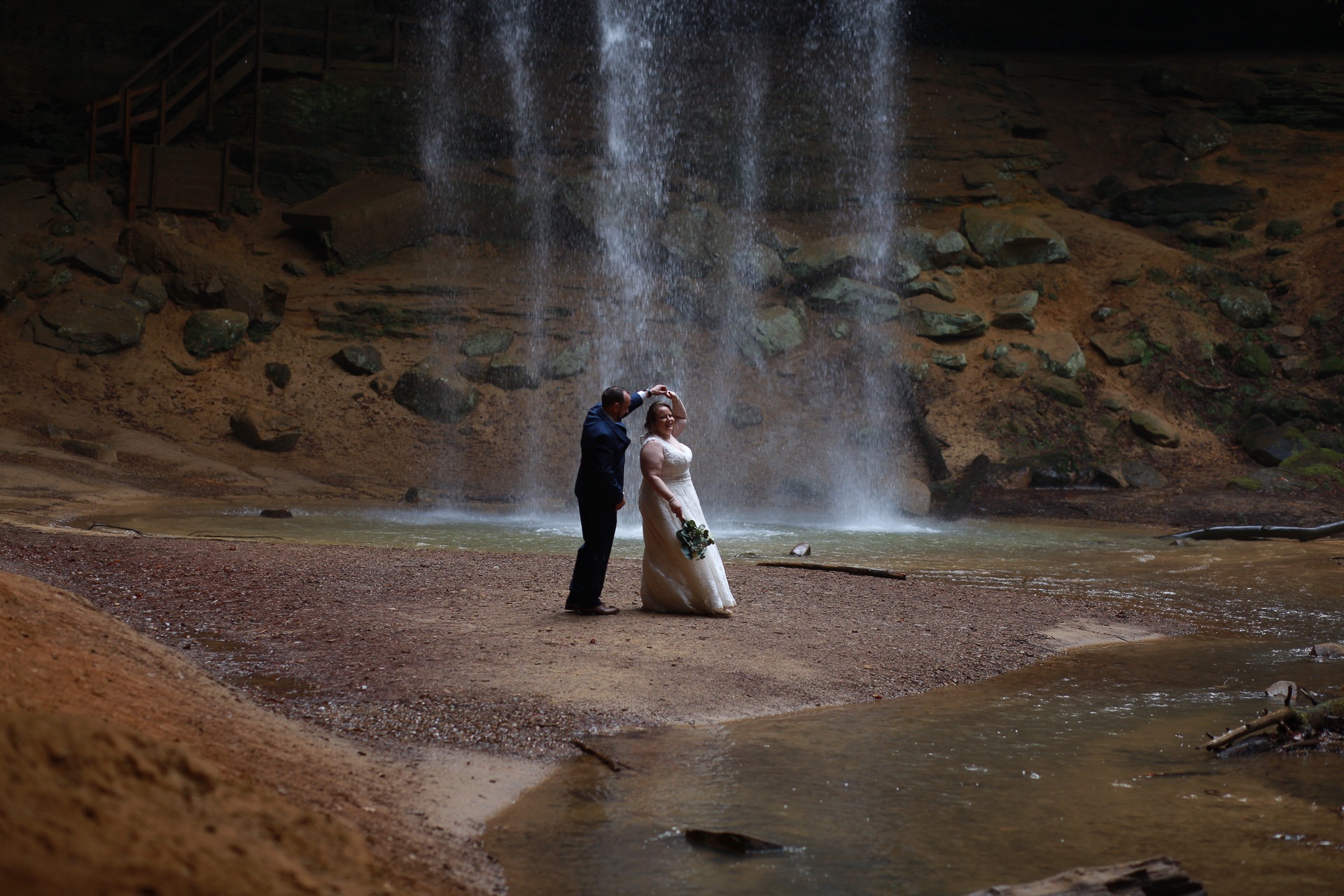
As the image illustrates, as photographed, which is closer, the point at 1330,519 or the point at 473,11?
the point at 1330,519

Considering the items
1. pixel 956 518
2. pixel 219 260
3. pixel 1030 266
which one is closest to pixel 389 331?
pixel 219 260

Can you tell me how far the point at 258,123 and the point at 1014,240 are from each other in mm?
16701

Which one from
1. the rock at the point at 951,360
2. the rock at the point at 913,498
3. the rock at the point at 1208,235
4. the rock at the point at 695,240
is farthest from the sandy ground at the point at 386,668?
the rock at the point at 1208,235

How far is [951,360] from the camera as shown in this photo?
2152cm

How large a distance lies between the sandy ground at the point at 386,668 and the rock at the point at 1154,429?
39.2 ft

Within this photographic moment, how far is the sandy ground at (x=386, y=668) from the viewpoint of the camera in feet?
10.4

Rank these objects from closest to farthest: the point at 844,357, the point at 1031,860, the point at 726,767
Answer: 1. the point at 1031,860
2. the point at 726,767
3. the point at 844,357

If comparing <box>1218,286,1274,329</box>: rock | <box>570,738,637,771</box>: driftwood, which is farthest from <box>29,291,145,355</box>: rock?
<box>1218,286,1274,329</box>: rock

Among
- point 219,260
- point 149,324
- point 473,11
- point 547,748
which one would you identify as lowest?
point 547,748

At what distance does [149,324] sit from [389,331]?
4438 millimetres

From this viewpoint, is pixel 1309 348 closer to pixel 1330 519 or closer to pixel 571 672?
pixel 1330 519

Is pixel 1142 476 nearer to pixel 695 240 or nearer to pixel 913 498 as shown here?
pixel 913 498

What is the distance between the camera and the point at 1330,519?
50.0 feet

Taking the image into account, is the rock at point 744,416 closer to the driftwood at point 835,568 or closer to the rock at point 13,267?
the driftwood at point 835,568
